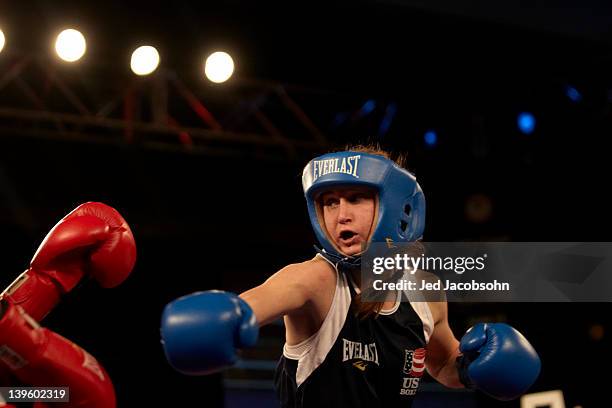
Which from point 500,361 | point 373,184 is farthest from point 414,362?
point 373,184

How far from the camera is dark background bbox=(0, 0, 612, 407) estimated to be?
4.25 m

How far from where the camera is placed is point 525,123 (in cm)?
553

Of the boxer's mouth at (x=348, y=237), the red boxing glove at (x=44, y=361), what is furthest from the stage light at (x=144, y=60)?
the red boxing glove at (x=44, y=361)

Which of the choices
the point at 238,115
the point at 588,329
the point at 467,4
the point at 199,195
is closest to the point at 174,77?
the point at 238,115

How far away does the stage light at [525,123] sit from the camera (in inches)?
215

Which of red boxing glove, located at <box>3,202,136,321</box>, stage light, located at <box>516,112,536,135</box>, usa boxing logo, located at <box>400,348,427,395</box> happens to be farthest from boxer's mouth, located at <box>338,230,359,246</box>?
stage light, located at <box>516,112,536,135</box>

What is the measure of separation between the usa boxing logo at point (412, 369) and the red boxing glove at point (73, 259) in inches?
31.5

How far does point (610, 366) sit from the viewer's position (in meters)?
4.19

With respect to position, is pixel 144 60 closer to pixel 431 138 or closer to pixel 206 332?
pixel 431 138

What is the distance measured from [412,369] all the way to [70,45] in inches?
124

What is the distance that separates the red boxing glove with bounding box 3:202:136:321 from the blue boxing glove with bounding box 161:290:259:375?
52 centimetres

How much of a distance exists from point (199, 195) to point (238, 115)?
0.75 metres

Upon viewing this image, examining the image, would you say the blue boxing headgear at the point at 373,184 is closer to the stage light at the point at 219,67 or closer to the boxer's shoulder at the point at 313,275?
the boxer's shoulder at the point at 313,275

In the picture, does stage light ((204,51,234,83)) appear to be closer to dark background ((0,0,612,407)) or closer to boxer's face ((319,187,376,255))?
dark background ((0,0,612,407))
